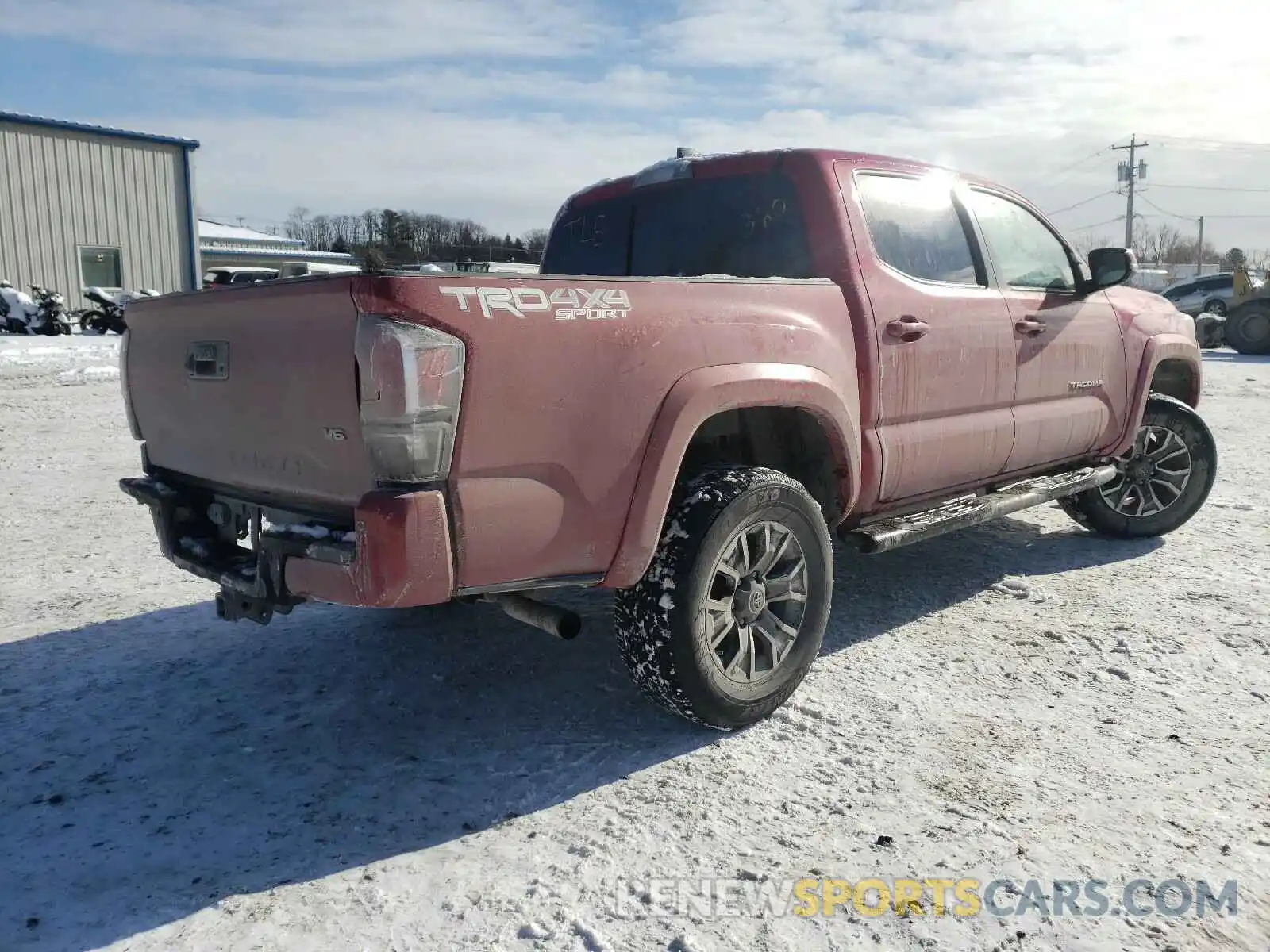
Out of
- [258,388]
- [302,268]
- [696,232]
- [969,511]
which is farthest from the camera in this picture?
[969,511]

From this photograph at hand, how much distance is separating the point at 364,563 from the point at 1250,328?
22.7 m

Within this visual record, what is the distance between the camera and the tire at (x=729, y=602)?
10.0 feet

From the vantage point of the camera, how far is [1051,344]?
15.7 feet

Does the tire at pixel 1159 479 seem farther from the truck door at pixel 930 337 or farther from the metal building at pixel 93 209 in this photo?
the metal building at pixel 93 209

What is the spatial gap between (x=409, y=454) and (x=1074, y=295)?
12.8 feet

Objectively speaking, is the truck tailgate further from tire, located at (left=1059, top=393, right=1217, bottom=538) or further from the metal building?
the metal building

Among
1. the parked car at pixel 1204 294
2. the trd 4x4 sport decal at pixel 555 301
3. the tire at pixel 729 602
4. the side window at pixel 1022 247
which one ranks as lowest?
the tire at pixel 729 602

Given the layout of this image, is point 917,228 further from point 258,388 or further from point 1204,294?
point 1204,294

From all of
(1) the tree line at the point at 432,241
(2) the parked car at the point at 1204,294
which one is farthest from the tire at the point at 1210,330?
(1) the tree line at the point at 432,241

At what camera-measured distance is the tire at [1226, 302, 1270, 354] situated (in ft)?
66.2

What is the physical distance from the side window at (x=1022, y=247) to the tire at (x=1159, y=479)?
49.7 inches

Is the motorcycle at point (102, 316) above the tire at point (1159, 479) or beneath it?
above

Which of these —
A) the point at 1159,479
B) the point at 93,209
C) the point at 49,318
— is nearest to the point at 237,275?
the point at 1159,479

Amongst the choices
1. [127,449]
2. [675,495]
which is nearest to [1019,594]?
[675,495]
